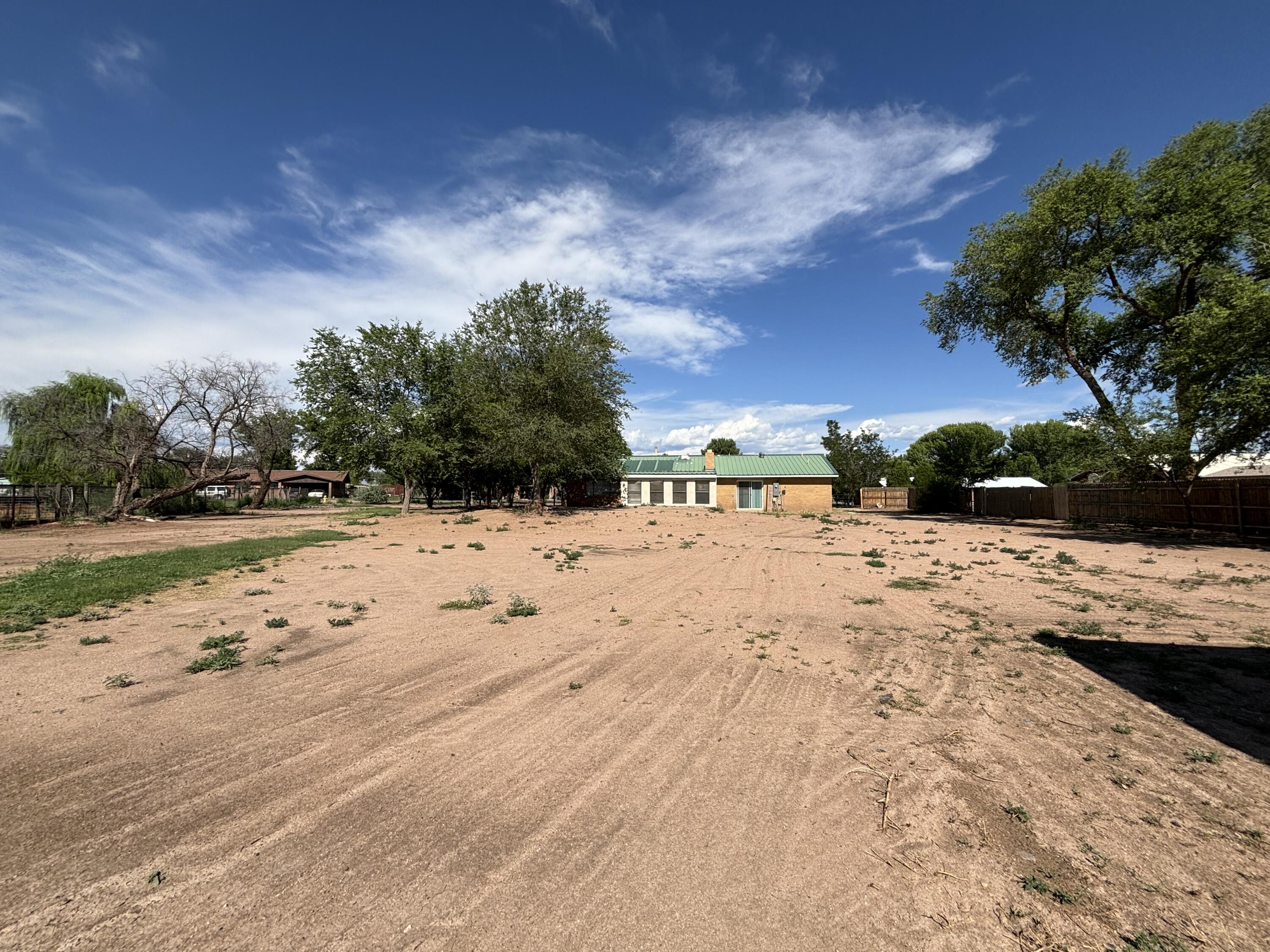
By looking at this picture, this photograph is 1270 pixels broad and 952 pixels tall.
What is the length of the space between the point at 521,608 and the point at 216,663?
152 inches

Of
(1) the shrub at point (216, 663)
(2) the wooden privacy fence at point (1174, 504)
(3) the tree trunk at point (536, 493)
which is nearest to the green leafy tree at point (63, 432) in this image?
(3) the tree trunk at point (536, 493)

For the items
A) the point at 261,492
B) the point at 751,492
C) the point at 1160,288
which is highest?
the point at 1160,288

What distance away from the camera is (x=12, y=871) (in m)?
2.80

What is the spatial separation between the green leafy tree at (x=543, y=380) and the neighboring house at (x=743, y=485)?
1325cm

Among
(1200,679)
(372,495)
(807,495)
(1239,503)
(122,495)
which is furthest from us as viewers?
(372,495)

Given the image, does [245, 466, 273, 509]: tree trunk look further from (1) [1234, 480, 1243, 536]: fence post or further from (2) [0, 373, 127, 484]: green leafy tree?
(1) [1234, 480, 1243, 536]: fence post

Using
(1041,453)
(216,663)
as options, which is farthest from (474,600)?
(1041,453)

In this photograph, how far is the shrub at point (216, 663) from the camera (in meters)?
5.92

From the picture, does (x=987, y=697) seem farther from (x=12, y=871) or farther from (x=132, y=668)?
(x=132, y=668)

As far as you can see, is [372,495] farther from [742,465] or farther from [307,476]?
[742,465]

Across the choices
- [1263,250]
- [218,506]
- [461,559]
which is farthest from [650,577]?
[218,506]

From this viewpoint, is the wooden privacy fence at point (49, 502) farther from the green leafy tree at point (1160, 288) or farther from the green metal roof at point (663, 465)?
the green leafy tree at point (1160, 288)

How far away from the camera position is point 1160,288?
2342cm

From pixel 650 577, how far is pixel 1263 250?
25522 mm
